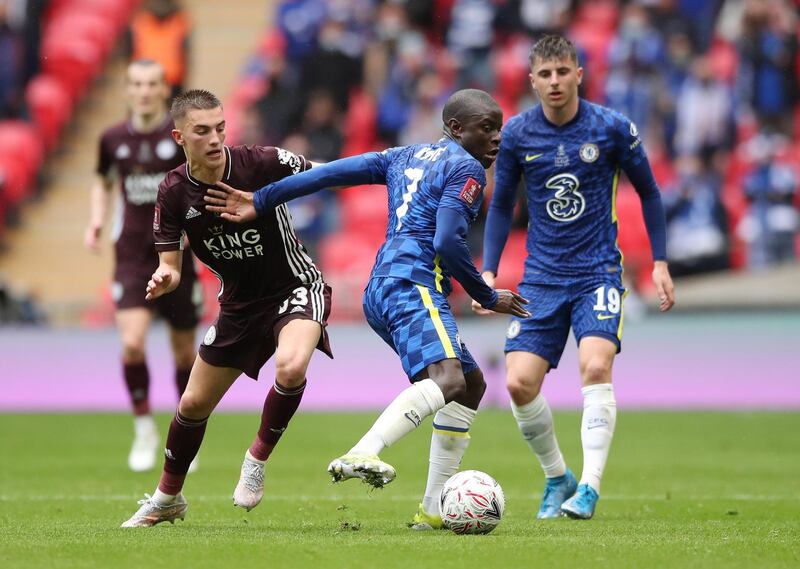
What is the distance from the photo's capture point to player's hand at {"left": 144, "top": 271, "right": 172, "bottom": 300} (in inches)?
237

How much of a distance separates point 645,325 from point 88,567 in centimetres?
1051

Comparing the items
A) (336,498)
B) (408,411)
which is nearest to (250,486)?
(408,411)

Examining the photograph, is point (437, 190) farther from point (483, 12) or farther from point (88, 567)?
point (483, 12)

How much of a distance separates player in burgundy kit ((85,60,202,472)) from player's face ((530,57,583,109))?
3381mm

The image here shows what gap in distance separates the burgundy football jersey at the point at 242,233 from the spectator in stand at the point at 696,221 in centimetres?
975

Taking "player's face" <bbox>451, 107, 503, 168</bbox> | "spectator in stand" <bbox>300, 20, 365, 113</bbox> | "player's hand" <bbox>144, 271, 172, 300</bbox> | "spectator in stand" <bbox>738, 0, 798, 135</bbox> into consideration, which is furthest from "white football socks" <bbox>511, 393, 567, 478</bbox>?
"spectator in stand" <bbox>300, 20, 365, 113</bbox>

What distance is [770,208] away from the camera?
1614 centimetres

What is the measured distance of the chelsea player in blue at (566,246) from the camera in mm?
7043

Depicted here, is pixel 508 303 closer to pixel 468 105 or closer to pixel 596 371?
pixel 468 105

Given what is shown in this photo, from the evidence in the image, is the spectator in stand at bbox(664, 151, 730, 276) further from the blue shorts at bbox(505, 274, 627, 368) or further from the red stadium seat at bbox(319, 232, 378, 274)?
the blue shorts at bbox(505, 274, 627, 368)

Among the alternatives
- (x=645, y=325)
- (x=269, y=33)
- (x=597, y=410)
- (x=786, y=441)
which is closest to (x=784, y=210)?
(x=645, y=325)

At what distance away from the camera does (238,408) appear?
15367 mm

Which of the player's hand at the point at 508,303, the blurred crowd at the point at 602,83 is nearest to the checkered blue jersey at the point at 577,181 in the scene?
the player's hand at the point at 508,303

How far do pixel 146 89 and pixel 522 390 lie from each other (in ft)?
13.3
